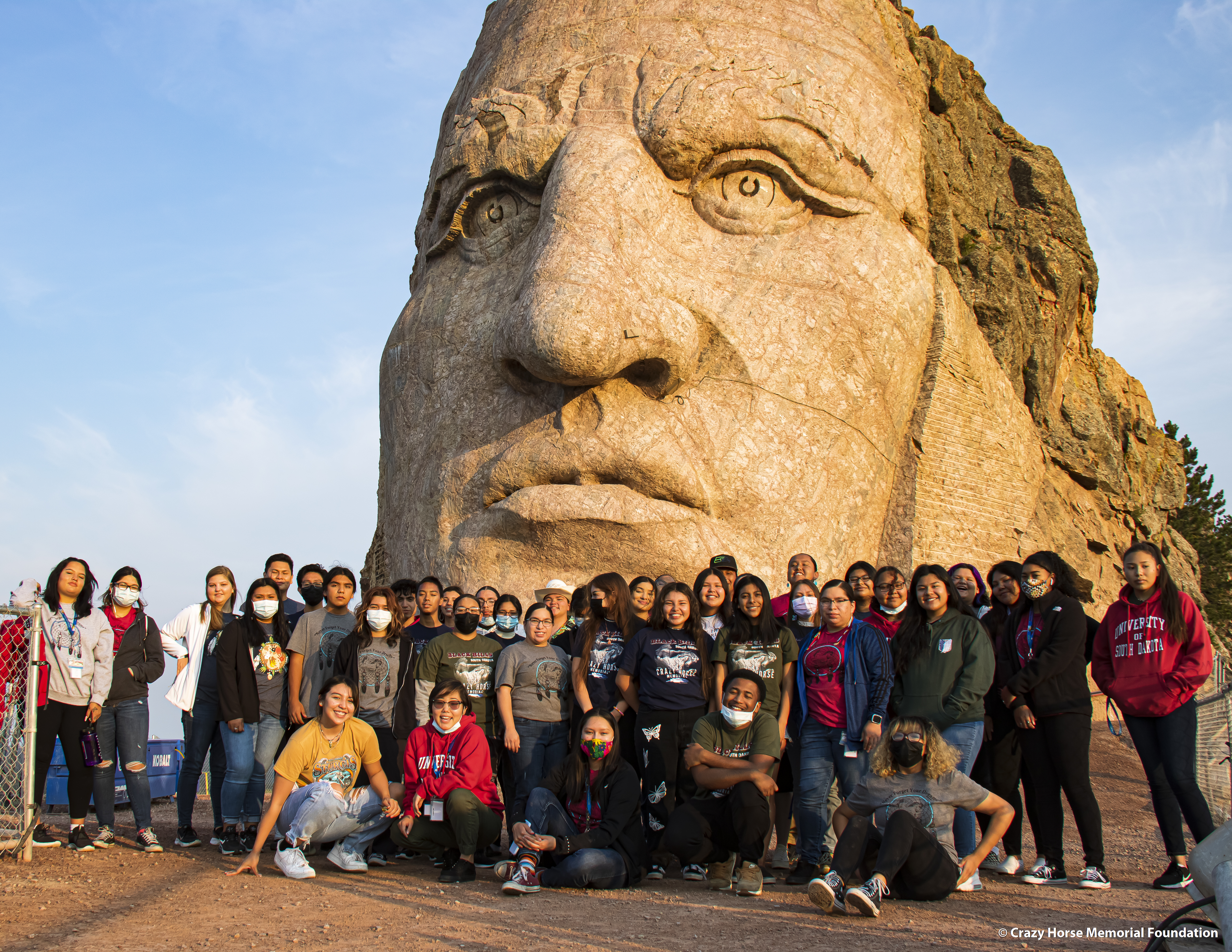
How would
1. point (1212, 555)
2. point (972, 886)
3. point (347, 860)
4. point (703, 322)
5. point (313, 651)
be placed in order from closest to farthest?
point (972, 886) → point (347, 860) → point (313, 651) → point (703, 322) → point (1212, 555)

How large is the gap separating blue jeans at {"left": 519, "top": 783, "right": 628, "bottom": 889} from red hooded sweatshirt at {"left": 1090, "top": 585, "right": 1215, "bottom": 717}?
2296 mm

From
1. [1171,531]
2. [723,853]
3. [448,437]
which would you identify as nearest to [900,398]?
[448,437]

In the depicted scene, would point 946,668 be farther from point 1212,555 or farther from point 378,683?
point 1212,555

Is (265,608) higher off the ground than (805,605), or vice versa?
(805,605)

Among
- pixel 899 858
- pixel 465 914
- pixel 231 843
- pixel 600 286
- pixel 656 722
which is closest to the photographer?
pixel 465 914

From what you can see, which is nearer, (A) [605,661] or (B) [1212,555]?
(A) [605,661]

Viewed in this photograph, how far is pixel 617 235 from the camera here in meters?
7.79

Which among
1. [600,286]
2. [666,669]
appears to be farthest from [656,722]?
[600,286]

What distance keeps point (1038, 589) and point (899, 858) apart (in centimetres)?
167

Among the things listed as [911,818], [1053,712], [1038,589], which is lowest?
[911,818]

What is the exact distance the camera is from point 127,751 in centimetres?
613

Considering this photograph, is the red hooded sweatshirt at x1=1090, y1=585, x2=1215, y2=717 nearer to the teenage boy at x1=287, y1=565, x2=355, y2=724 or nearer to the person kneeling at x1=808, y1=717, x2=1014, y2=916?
the person kneeling at x1=808, y1=717, x2=1014, y2=916

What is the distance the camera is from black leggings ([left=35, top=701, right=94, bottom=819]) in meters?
5.86

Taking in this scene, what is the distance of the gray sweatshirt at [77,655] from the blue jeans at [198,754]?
0.46 m
